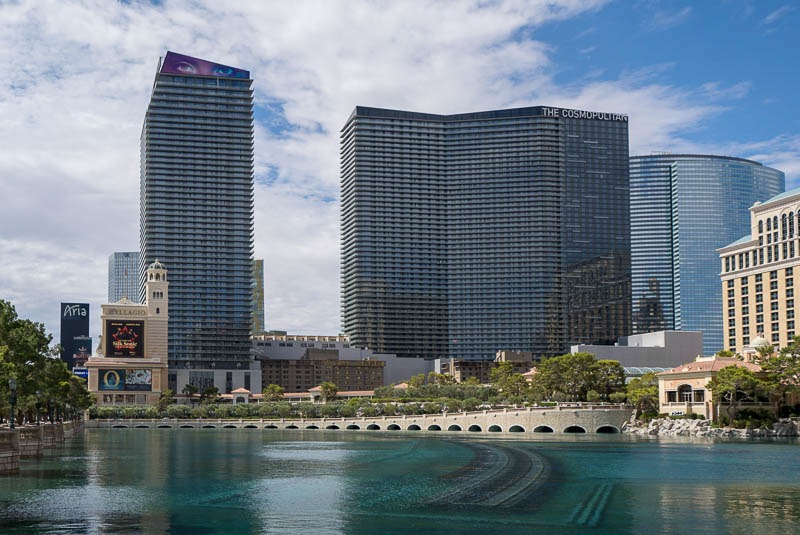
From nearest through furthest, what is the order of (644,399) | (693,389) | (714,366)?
(714,366) → (693,389) → (644,399)

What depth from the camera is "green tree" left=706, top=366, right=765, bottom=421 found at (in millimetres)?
152375

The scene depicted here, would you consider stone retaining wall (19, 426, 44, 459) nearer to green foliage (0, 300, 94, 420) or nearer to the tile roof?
green foliage (0, 300, 94, 420)

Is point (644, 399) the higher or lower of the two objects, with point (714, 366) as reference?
lower

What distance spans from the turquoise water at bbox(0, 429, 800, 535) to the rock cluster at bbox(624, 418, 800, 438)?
31.6 metres

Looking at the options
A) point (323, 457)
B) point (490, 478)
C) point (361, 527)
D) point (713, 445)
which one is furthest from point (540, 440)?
point (361, 527)

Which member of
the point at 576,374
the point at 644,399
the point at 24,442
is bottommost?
the point at 644,399

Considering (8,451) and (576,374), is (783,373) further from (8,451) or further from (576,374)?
(8,451)

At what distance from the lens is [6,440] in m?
83.8

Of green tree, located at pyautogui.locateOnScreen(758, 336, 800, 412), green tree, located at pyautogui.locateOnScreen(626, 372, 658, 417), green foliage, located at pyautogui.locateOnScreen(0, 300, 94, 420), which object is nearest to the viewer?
green foliage, located at pyautogui.locateOnScreen(0, 300, 94, 420)

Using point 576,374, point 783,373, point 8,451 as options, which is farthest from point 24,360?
point 576,374

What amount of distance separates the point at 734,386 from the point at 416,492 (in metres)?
94.0

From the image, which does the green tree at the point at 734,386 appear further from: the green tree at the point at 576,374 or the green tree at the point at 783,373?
the green tree at the point at 576,374

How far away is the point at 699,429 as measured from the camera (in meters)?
158

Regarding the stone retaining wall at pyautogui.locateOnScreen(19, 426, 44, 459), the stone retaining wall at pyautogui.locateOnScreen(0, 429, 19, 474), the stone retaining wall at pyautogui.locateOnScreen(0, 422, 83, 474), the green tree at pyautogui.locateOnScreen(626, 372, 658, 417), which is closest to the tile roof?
the green tree at pyautogui.locateOnScreen(626, 372, 658, 417)
